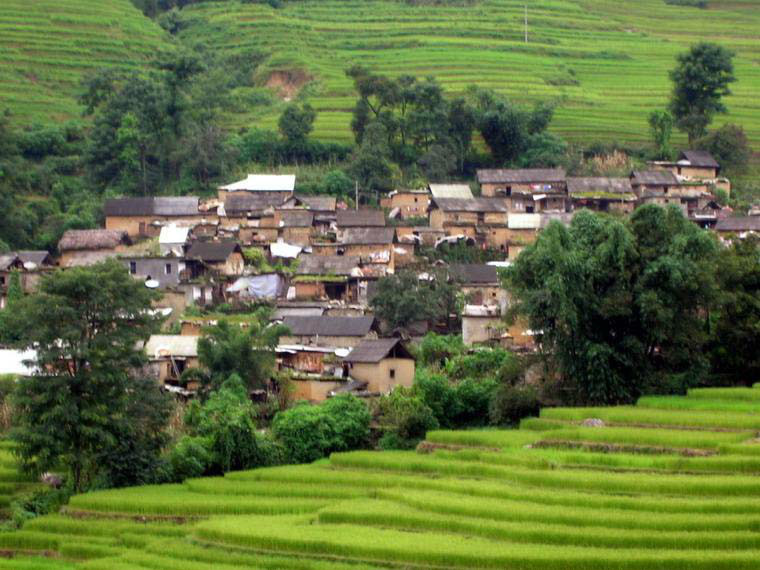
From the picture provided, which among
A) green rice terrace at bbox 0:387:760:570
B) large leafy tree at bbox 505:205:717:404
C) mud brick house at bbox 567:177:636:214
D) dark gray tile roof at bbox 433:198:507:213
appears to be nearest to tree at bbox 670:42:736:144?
mud brick house at bbox 567:177:636:214

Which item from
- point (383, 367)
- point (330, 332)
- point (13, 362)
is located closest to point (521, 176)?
point (330, 332)

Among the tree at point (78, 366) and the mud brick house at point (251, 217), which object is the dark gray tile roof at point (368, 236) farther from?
the tree at point (78, 366)

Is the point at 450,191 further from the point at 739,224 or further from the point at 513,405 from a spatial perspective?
the point at 513,405

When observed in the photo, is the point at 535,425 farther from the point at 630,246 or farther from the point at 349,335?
the point at 349,335

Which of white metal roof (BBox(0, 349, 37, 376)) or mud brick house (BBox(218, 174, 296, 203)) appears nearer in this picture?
white metal roof (BBox(0, 349, 37, 376))

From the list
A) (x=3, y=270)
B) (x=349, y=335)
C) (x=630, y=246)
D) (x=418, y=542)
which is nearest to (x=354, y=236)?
(x=349, y=335)

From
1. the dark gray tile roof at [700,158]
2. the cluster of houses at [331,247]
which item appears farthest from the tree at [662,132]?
the cluster of houses at [331,247]

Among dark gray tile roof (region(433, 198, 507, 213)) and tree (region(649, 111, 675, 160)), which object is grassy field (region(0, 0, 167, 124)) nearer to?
dark gray tile roof (region(433, 198, 507, 213))
